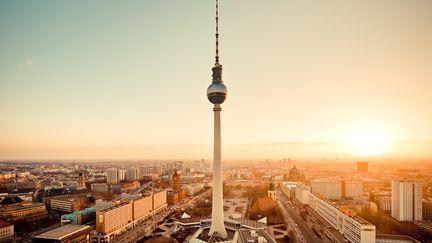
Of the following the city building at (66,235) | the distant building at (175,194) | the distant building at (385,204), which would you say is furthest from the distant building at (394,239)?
the distant building at (175,194)

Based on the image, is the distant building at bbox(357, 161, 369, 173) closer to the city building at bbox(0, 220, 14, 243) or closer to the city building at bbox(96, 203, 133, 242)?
the city building at bbox(96, 203, 133, 242)

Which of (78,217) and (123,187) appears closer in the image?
(78,217)

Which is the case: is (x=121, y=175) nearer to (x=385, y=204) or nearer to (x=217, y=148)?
(x=217, y=148)

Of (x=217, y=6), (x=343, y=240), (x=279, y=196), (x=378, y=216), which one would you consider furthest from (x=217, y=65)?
(x=279, y=196)

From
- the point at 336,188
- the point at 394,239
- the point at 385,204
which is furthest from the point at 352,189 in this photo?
the point at 394,239

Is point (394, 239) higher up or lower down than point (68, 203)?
Answer: higher up

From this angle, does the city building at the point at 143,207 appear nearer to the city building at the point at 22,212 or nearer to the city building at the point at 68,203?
the city building at the point at 68,203

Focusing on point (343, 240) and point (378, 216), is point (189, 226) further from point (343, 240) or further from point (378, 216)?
point (378, 216)
